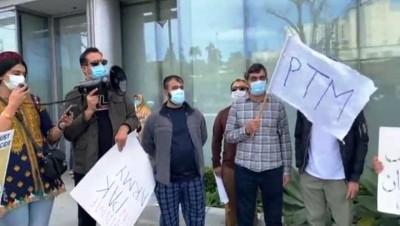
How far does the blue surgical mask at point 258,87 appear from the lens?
377 cm

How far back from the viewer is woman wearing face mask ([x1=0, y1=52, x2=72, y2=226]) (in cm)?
271

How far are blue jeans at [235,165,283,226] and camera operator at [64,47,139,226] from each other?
1.05m

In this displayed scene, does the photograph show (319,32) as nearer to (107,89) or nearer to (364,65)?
→ (364,65)

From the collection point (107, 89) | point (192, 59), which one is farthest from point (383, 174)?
point (192, 59)

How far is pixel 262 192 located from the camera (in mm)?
3941

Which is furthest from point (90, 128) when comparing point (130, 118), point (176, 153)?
point (176, 153)

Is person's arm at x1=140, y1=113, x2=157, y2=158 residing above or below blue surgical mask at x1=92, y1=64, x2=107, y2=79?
below

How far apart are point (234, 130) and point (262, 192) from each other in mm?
583

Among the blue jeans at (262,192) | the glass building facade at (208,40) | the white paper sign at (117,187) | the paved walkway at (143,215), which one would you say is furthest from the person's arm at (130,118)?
the glass building facade at (208,40)

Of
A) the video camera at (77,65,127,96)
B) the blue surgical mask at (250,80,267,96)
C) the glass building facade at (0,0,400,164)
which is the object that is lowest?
the blue surgical mask at (250,80,267,96)

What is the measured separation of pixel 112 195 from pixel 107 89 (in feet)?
2.60

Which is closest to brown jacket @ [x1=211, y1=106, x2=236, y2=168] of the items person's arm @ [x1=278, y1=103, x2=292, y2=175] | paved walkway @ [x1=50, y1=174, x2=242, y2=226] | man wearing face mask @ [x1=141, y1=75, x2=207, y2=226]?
man wearing face mask @ [x1=141, y1=75, x2=207, y2=226]

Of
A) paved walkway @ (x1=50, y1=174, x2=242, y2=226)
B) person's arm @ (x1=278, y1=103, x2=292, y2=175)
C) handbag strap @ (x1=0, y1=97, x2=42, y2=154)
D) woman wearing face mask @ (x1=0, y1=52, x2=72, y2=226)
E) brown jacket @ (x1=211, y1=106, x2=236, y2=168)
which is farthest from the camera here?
paved walkway @ (x1=50, y1=174, x2=242, y2=226)

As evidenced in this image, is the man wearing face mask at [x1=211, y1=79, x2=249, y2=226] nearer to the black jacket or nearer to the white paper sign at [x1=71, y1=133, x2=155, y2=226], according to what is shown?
the white paper sign at [x1=71, y1=133, x2=155, y2=226]
